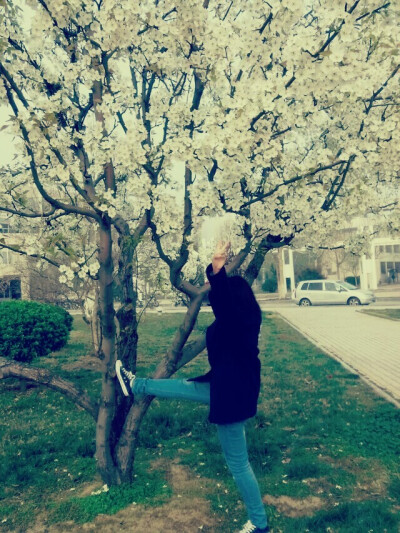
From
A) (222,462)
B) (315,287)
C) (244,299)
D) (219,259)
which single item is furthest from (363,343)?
(315,287)

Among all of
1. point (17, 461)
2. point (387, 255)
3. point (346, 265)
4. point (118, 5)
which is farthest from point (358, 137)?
point (387, 255)

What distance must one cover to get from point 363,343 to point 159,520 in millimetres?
10537

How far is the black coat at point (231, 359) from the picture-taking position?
3141 mm

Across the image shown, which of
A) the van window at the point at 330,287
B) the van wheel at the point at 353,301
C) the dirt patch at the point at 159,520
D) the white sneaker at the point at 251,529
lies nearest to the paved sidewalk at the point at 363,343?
the dirt patch at the point at 159,520

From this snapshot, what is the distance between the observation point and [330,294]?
29.9m

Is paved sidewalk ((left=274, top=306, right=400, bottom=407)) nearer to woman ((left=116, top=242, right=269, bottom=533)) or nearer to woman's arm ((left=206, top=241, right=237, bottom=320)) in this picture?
woman ((left=116, top=242, right=269, bottom=533))

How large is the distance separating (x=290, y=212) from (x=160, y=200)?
69.5 inches

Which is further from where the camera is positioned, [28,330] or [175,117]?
[28,330]

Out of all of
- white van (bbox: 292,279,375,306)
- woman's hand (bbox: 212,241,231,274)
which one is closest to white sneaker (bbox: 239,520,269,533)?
woman's hand (bbox: 212,241,231,274)

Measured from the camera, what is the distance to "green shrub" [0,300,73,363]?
29.1 ft

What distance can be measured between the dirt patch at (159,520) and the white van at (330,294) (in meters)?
26.5

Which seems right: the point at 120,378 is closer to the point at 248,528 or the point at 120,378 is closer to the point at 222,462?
the point at 248,528

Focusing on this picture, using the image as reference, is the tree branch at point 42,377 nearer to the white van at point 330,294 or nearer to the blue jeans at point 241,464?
the blue jeans at point 241,464

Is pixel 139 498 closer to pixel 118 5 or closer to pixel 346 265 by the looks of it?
pixel 118 5
